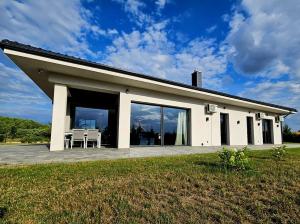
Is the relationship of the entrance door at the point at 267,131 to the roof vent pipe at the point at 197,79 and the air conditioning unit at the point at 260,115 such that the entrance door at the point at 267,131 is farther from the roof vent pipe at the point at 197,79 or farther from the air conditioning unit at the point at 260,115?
the roof vent pipe at the point at 197,79

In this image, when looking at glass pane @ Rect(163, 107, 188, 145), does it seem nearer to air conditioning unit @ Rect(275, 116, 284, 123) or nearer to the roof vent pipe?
the roof vent pipe

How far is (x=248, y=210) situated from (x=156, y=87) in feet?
24.1

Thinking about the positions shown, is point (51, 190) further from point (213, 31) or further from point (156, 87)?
point (213, 31)

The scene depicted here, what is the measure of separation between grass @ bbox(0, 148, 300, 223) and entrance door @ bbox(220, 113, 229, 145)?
31.1 ft

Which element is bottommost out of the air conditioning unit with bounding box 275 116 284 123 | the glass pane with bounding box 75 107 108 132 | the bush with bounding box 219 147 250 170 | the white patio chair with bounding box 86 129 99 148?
the bush with bounding box 219 147 250 170

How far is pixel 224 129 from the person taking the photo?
13.1 meters

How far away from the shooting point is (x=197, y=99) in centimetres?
1133

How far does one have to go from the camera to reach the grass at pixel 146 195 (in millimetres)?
1999

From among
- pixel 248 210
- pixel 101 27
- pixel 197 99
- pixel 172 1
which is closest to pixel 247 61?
pixel 197 99

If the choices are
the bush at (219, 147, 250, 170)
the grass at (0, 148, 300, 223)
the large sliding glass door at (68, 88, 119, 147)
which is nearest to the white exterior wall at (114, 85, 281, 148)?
the large sliding glass door at (68, 88, 119, 147)

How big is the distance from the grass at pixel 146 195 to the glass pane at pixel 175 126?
6.47 metres

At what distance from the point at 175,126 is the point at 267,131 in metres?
10.6

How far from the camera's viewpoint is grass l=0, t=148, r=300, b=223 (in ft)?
6.56

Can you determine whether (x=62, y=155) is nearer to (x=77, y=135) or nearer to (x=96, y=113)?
(x=77, y=135)
